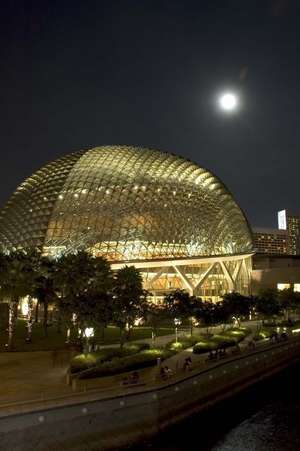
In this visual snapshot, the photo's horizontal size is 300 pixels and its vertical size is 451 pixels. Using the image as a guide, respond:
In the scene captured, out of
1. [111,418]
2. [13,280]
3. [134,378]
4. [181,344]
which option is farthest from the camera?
[13,280]

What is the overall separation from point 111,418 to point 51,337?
88.4ft

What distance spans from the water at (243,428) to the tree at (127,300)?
12.0 metres

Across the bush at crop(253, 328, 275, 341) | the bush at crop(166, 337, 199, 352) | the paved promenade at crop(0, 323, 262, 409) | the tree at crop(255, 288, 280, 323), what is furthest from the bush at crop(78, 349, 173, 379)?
the tree at crop(255, 288, 280, 323)

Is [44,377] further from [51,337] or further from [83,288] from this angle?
[51,337]

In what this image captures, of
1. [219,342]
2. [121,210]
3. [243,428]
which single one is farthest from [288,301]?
[243,428]

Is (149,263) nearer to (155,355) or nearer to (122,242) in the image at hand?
Result: (122,242)

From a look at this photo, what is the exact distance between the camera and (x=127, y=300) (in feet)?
140

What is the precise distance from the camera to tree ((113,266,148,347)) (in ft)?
130

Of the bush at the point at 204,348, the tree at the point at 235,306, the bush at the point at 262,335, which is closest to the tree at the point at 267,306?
the tree at the point at 235,306

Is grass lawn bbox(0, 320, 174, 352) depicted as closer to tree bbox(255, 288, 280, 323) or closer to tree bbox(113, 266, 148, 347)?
tree bbox(113, 266, 148, 347)

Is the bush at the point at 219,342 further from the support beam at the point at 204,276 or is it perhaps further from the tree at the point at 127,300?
the support beam at the point at 204,276

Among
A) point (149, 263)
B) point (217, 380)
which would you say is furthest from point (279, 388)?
point (149, 263)

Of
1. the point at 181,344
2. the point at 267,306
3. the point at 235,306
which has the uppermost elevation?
the point at 235,306

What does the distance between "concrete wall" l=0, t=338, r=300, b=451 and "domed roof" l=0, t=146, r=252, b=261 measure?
42.9 meters
